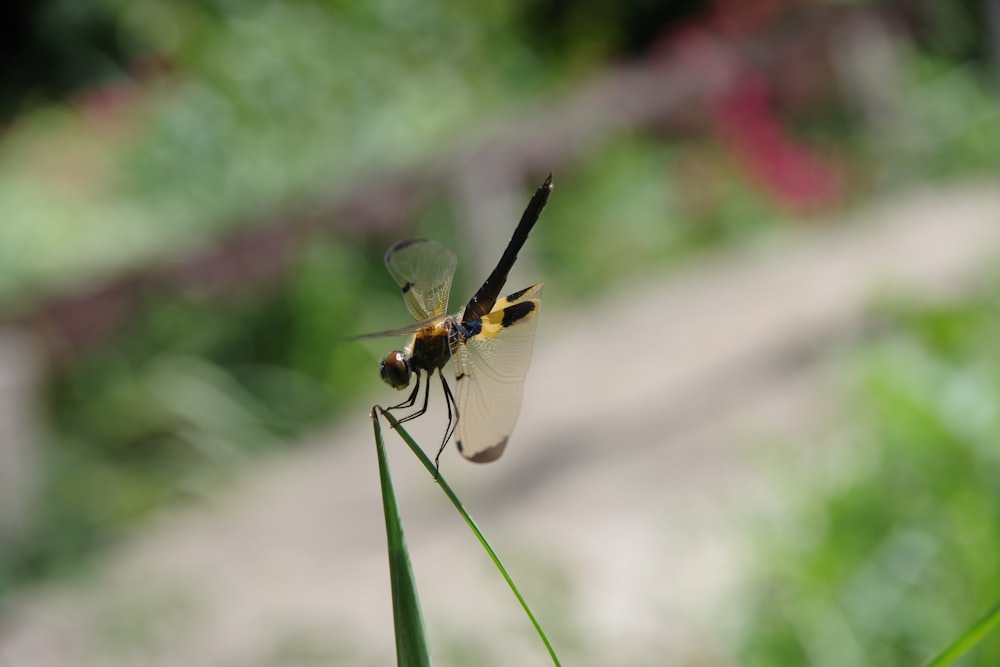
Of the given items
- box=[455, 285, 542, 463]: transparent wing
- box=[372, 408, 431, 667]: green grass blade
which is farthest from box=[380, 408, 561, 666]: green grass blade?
box=[455, 285, 542, 463]: transparent wing

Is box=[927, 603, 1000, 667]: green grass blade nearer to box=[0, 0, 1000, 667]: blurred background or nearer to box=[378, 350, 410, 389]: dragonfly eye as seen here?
box=[378, 350, 410, 389]: dragonfly eye

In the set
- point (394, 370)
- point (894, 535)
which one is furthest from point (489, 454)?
point (894, 535)

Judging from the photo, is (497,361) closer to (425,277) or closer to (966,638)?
(425,277)

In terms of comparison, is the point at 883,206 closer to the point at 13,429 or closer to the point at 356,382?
the point at 356,382

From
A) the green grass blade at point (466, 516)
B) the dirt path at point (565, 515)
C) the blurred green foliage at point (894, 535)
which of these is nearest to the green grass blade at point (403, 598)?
the green grass blade at point (466, 516)

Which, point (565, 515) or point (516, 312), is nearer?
point (516, 312)

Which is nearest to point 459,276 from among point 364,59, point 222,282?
point 222,282

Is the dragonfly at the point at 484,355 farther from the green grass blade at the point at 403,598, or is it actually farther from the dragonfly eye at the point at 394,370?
the green grass blade at the point at 403,598
